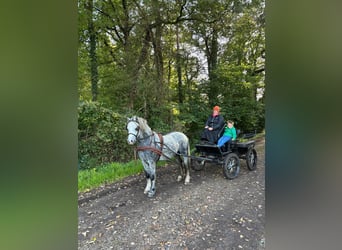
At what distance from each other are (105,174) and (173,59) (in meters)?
2.92

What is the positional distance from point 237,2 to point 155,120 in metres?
3.10

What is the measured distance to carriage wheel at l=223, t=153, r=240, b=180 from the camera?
3114mm

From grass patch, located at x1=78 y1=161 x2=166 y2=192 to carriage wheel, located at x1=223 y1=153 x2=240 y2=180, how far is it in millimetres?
1420

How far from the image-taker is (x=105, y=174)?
10.8 feet

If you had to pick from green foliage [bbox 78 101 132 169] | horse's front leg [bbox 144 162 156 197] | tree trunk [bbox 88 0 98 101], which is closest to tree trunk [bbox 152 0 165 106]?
green foliage [bbox 78 101 132 169]

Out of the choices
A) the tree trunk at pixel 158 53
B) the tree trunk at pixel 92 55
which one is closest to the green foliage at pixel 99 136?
the tree trunk at pixel 92 55

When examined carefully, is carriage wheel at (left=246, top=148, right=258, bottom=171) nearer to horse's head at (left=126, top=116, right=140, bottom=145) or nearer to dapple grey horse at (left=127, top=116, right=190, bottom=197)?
dapple grey horse at (left=127, top=116, right=190, bottom=197)

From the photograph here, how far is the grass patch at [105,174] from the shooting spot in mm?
3059

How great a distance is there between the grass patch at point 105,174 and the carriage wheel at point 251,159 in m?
1.78

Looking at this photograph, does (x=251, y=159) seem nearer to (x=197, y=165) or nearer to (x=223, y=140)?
(x=223, y=140)

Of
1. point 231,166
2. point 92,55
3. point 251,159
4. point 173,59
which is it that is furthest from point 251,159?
point 92,55
